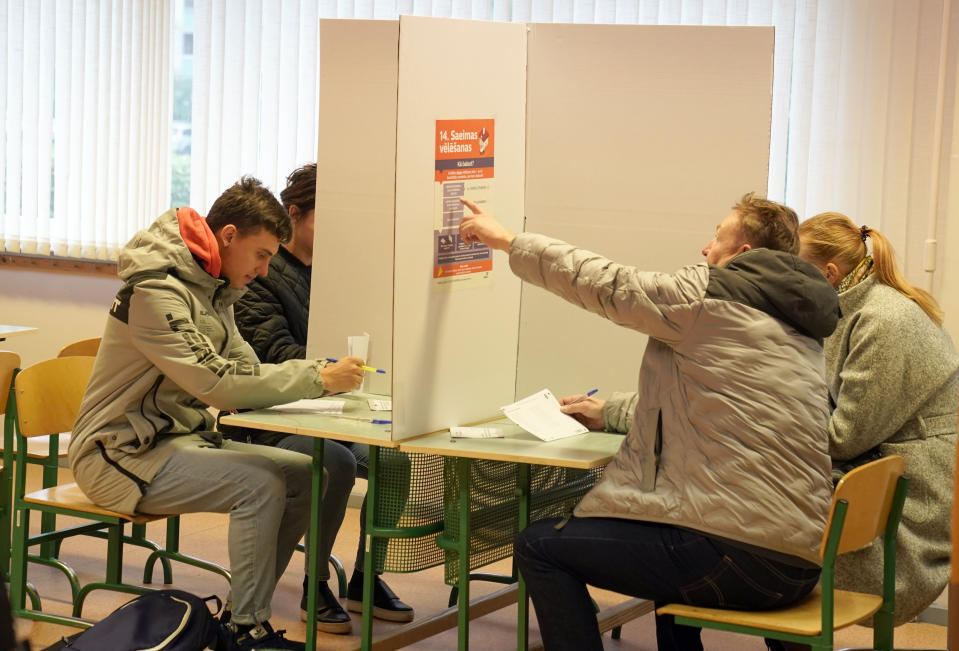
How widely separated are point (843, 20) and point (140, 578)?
3.08m

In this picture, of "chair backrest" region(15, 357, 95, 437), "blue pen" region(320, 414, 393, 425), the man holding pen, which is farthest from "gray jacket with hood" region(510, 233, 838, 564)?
"chair backrest" region(15, 357, 95, 437)

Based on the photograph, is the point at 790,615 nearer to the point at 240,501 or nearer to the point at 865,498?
the point at 865,498

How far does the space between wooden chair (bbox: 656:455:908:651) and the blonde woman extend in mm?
231

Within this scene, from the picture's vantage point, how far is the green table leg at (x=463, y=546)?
2656mm

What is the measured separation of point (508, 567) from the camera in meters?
4.11

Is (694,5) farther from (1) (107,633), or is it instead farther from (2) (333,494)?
(1) (107,633)

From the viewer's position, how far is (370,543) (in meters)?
2.73

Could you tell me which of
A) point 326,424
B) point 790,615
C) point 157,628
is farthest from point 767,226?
point 157,628

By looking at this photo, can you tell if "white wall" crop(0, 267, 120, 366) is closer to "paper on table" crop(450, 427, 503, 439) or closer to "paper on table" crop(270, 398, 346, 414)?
"paper on table" crop(270, 398, 346, 414)

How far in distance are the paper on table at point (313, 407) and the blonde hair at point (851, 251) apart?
4.11 feet

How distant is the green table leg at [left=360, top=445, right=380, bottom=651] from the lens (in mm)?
2713

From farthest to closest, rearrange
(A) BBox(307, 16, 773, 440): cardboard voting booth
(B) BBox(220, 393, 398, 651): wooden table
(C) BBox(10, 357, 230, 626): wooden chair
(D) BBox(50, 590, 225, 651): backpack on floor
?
(C) BBox(10, 357, 230, 626): wooden chair < (A) BBox(307, 16, 773, 440): cardboard voting booth < (B) BBox(220, 393, 398, 651): wooden table < (D) BBox(50, 590, 225, 651): backpack on floor

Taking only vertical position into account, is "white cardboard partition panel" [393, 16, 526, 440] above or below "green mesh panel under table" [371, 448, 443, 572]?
above

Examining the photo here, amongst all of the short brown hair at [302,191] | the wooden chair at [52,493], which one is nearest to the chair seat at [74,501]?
the wooden chair at [52,493]
